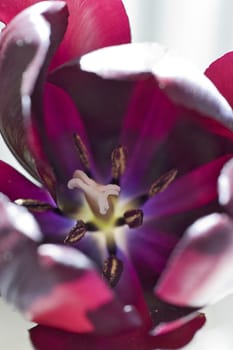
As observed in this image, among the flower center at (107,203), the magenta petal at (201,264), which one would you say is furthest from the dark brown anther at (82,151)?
the magenta petal at (201,264)

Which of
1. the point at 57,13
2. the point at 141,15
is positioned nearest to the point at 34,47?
the point at 57,13

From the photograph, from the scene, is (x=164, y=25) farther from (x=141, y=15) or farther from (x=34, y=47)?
(x=34, y=47)

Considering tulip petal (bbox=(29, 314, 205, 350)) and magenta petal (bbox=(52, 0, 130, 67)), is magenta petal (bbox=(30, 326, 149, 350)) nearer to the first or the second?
tulip petal (bbox=(29, 314, 205, 350))

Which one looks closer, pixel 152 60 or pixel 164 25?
pixel 152 60

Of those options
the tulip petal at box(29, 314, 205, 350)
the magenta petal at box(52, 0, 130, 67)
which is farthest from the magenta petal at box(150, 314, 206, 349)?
the magenta petal at box(52, 0, 130, 67)

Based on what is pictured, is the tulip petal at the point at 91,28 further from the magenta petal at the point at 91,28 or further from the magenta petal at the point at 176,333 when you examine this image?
the magenta petal at the point at 176,333

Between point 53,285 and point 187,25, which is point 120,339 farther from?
point 187,25
